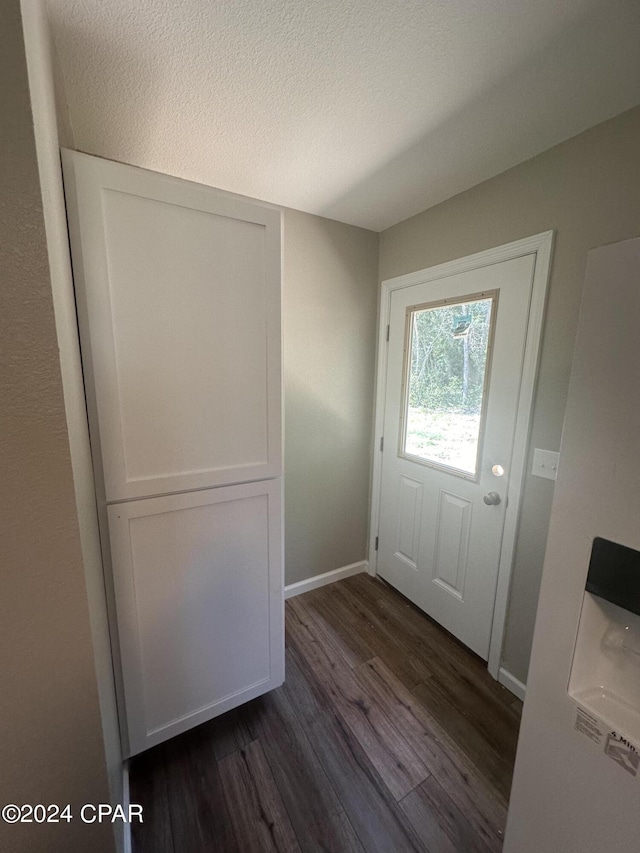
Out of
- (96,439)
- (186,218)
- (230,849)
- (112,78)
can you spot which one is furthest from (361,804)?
(112,78)

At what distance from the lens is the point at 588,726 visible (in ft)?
2.37

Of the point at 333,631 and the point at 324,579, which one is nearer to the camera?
the point at 333,631

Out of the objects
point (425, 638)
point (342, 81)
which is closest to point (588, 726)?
point (425, 638)

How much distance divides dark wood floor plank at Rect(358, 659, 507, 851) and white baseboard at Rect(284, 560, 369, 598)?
2.21 ft

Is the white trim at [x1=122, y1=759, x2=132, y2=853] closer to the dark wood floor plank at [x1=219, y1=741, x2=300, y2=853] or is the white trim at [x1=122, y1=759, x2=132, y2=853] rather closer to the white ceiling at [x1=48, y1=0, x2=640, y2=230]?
the dark wood floor plank at [x1=219, y1=741, x2=300, y2=853]

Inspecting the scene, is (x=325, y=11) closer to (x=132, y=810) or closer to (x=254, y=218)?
(x=254, y=218)

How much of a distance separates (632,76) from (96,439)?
1.93 meters

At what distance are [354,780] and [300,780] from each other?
0.65ft

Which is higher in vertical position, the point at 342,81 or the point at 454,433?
the point at 342,81

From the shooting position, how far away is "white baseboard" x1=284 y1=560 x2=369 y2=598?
2.21 m

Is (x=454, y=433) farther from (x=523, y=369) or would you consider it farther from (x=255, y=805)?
(x=255, y=805)

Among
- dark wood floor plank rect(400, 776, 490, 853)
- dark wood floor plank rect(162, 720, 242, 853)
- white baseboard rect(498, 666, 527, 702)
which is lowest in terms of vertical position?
dark wood floor plank rect(162, 720, 242, 853)

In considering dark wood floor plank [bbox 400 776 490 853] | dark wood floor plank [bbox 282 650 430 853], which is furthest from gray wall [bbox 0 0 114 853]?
dark wood floor plank [bbox 400 776 490 853]

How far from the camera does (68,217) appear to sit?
2.91 ft
